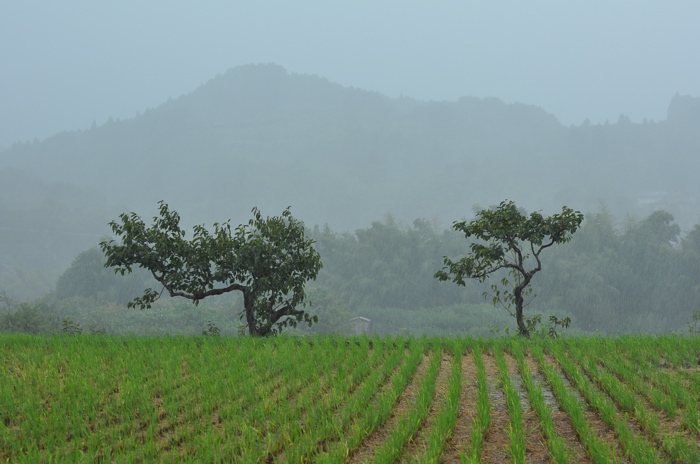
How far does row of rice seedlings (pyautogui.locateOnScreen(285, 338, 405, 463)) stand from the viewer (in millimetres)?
A: 5551

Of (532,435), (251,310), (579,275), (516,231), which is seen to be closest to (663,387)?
(532,435)

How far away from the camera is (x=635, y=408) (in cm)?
655

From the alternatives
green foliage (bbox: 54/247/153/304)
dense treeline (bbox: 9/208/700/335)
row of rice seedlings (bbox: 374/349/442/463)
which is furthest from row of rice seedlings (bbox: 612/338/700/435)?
green foliage (bbox: 54/247/153/304)

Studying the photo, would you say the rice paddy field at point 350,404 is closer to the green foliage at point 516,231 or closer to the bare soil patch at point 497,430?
the bare soil patch at point 497,430

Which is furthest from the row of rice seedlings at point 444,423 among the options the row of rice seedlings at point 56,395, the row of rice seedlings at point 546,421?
the row of rice seedlings at point 56,395

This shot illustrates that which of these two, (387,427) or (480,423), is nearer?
(480,423)

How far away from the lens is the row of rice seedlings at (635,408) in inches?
205

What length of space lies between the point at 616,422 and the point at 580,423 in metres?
0.39

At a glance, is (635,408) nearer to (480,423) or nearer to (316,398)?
(480,423)

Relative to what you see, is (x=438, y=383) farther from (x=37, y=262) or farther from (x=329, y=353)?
(x=37, y=262)

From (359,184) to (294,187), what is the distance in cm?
2239

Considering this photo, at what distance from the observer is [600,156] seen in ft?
624

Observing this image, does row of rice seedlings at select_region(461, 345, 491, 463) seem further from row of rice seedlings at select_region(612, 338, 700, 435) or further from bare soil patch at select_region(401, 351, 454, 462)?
row of rice seedlings at select_region(612, 338, 700, 435)

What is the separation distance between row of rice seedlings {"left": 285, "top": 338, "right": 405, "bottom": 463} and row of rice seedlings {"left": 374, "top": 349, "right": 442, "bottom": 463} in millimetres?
601
